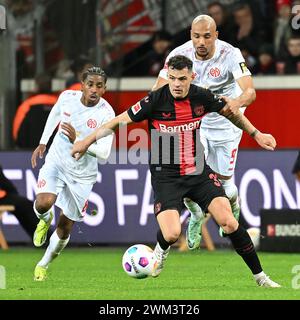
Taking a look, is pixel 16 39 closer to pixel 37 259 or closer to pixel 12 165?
pixel 12 165

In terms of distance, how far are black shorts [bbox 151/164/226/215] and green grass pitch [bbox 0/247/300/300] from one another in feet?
2.62

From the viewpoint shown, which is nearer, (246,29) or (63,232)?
(63,232)

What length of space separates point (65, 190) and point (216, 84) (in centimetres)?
201

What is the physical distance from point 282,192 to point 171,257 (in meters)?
1.95

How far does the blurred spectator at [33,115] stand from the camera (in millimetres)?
18359

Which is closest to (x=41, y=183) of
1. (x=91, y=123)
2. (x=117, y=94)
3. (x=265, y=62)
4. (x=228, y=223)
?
(x=91, y=123)

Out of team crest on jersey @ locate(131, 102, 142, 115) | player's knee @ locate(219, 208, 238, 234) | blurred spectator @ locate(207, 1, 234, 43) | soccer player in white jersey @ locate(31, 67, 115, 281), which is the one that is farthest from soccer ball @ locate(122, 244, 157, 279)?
blurred spectator @ locate(207, 1, 234, 43)

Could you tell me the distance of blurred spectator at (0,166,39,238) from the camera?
57.5 ft

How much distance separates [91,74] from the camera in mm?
13297

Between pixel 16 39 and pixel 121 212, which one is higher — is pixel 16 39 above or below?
above

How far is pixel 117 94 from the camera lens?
62.1ft

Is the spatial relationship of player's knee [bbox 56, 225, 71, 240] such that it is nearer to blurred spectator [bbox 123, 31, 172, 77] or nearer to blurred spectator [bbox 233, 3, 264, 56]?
blurred spectator [bbox 123, 31, 172, 77]

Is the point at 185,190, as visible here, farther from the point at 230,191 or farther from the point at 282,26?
the point at 282,26

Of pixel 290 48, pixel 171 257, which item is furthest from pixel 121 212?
pixel 290 48
